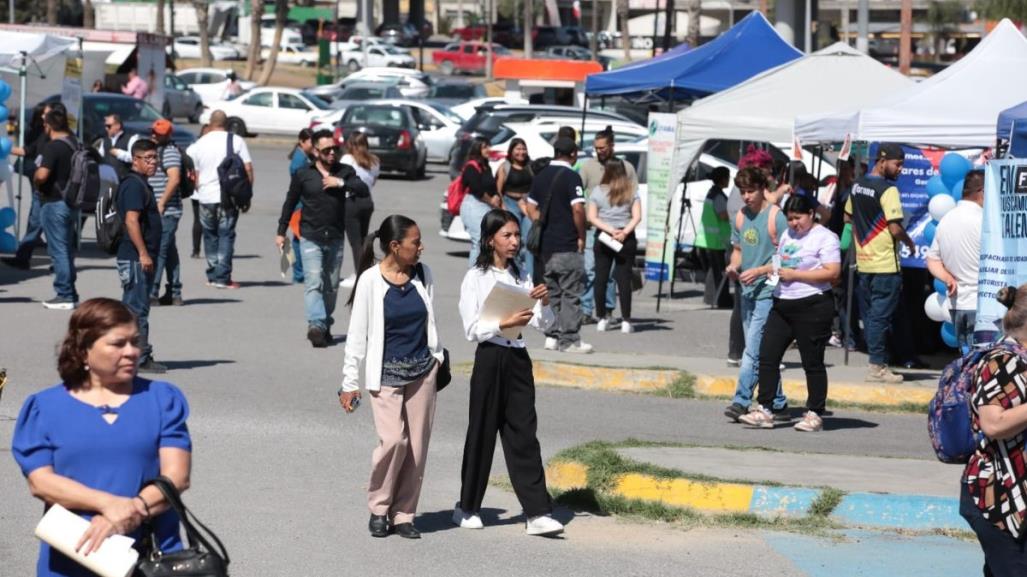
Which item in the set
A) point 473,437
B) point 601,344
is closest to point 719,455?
point 473,437

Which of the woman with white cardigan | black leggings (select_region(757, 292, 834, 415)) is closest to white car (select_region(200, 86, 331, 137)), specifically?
black leggings (select_region(757, 292, 834, 415))

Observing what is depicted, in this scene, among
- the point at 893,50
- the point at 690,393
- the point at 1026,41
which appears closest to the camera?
the point at 690,393

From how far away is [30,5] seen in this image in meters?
85.9

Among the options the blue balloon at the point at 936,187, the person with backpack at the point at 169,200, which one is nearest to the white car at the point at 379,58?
the person with backpack at the point at 169,200

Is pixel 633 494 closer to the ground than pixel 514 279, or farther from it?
closer to the ground

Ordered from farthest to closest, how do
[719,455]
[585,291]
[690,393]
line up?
[585,291] → [690,393] → [719,455]

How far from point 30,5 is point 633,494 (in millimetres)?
83597

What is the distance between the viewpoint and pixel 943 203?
43.4ft

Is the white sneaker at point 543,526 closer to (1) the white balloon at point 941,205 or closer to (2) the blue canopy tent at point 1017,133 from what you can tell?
(2) the blue canopy tent at point 1017,133

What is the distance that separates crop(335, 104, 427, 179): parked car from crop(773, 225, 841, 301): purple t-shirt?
68.5 feet

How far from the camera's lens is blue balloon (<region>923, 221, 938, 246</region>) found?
545 inches

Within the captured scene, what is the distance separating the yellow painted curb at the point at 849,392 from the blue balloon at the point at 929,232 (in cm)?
188

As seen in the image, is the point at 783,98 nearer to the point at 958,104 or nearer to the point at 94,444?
the point at 958,104

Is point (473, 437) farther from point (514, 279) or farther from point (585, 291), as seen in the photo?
point (585, 291)
